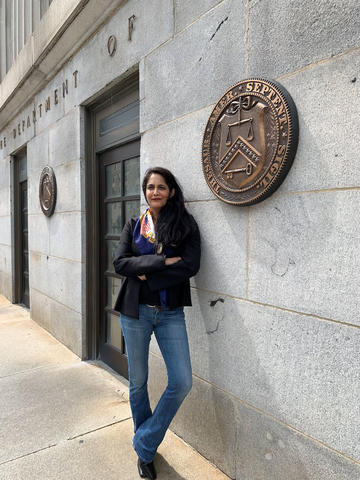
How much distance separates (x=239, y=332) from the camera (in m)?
2.46

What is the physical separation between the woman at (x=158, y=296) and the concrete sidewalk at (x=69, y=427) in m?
0.30

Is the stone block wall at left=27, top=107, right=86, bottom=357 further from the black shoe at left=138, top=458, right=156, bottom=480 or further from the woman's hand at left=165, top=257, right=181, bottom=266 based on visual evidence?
the woman's hand at left=165, top=257, right=181, bottom=266

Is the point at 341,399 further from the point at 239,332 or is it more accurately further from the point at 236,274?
the point at 236,274

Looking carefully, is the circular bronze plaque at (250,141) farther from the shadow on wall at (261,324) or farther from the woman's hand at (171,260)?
the woman's hand at (171,260)

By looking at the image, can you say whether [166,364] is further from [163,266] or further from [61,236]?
[61,236]

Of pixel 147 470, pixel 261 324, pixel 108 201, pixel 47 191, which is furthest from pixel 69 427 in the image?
pixel 47 191

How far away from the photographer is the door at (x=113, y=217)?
13.2ft

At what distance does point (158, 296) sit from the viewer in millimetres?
2510

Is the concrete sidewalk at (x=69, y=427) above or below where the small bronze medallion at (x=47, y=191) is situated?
below

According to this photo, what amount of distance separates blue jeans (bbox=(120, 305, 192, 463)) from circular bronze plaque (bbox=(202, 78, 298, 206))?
97 cm

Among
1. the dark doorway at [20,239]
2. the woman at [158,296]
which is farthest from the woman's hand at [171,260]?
the dark doorway at [20,239]

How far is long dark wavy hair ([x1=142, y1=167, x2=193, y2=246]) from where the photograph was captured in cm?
247

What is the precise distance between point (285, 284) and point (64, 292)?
3.85 meters

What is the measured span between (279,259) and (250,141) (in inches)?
30.0
